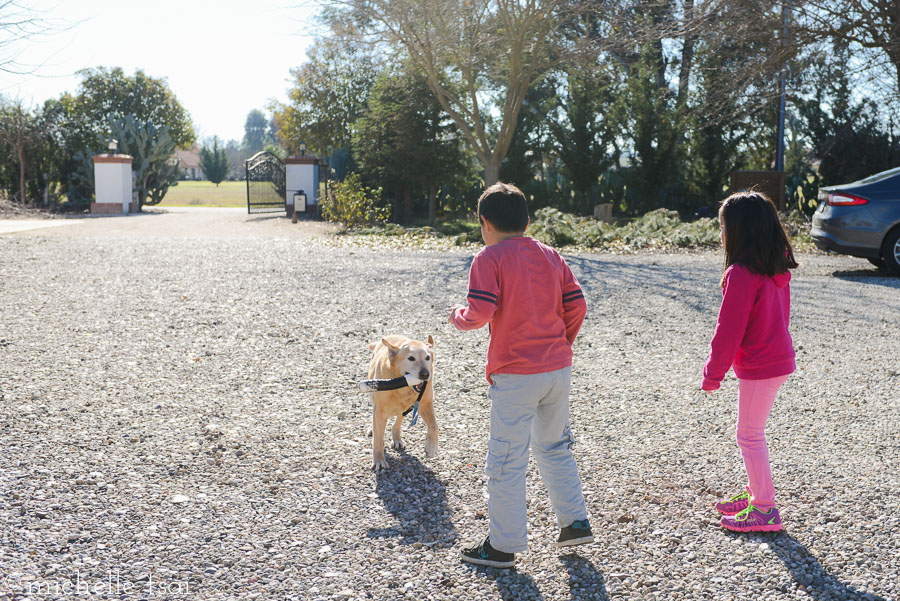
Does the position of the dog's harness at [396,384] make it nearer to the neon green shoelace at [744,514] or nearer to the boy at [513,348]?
the boy at [513,348]

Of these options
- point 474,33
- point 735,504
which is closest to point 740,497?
point 735,504

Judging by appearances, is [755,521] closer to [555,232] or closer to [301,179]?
[555,232]

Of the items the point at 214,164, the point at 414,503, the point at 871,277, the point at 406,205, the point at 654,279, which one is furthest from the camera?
the point at 214,164

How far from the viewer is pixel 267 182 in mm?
28609

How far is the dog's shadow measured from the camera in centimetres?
327

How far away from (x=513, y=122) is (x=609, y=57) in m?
7.44

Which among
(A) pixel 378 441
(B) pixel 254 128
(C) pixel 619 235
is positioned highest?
(B) pixel 254 128

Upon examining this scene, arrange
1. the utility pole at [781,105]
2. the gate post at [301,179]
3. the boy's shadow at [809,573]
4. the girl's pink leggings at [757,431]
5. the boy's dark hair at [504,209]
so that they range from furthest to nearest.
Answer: the gate post at [301,179]
the utility pole at [781,105]
the girl's pink leggings at [757,431]
the boy's dark hair at [504,209]
the boy's shadow at [809,573]

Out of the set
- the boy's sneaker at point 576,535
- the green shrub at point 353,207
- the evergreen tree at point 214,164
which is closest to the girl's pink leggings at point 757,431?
the boy's sneaker at point 576,535

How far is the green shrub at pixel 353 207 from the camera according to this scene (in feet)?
61.9

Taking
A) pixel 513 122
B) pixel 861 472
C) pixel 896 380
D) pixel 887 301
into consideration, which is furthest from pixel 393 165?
pixel 861 472

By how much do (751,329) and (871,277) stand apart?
28.9ft

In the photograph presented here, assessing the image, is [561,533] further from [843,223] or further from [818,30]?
[818,30]

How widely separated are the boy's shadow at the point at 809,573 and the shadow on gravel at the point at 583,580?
72cm
